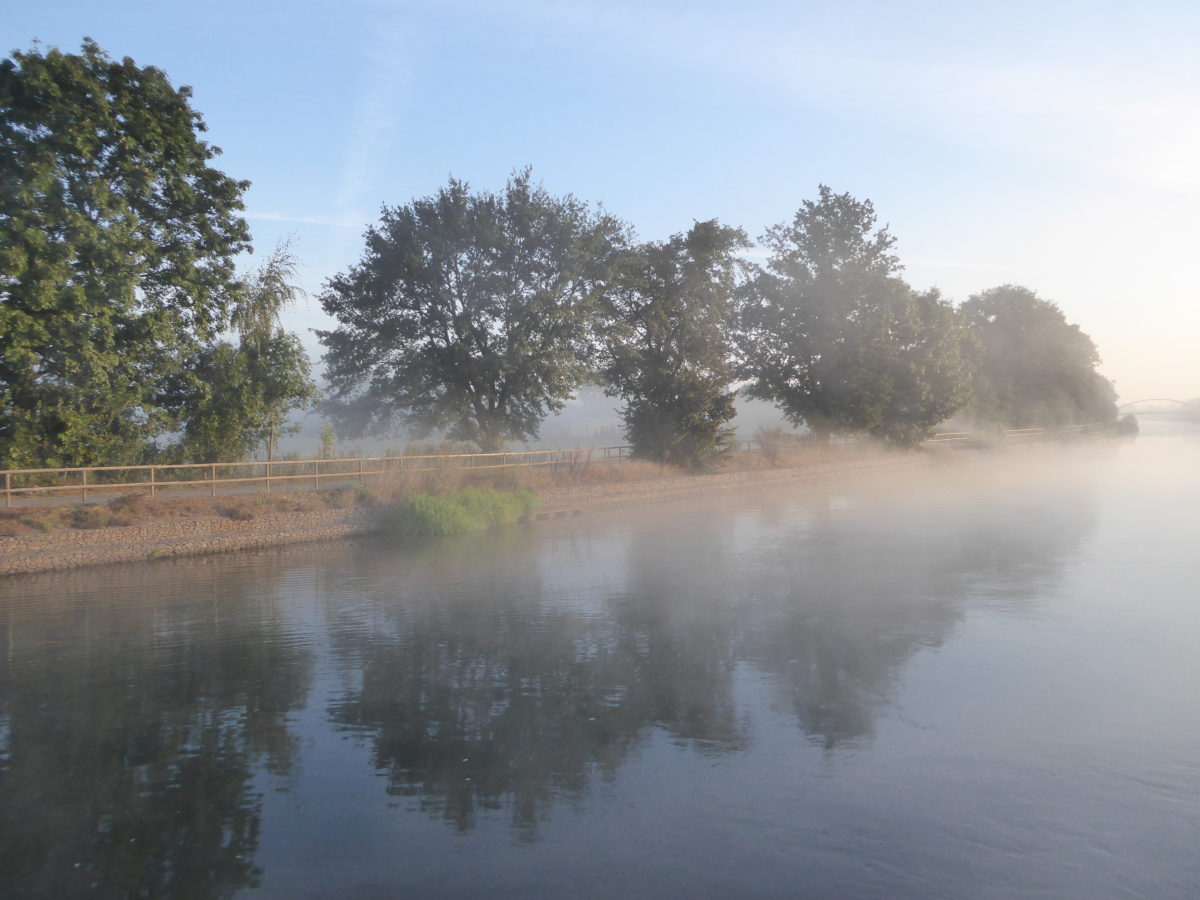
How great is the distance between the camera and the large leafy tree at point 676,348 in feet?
127

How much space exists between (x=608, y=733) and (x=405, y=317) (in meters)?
31.2

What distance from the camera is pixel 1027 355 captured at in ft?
265

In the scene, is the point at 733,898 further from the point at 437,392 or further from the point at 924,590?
the point at 437,392

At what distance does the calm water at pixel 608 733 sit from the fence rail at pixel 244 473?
4570mm

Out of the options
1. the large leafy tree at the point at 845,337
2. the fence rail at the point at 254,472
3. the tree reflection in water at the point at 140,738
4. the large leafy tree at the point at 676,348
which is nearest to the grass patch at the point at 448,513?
the fence rail at the point at 254,472

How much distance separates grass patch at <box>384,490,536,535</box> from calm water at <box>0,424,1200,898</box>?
20.0ft

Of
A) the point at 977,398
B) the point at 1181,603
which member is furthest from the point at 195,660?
the point at 977,398

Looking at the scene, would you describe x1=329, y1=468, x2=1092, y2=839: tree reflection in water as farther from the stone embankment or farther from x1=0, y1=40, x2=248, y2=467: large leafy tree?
x1=0, y1=40, x2=248, y2=467: large leafy tree

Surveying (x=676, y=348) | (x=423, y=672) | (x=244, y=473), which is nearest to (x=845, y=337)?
(x=676, y=348)

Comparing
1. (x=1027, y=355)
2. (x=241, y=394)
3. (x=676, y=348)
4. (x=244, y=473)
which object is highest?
(x=1027, y=355)

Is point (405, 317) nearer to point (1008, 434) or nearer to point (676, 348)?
point (676, 348)

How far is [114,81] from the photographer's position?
23.9 metres

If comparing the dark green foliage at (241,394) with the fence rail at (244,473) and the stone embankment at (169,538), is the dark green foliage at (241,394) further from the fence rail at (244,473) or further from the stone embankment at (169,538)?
the stone embankment at (169,538)

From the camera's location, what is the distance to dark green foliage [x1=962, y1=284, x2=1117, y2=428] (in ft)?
263
